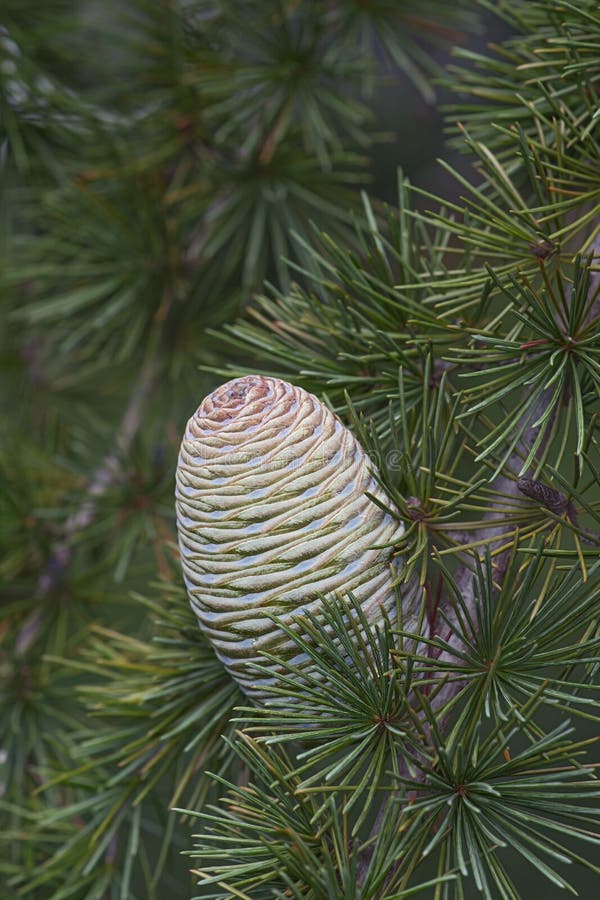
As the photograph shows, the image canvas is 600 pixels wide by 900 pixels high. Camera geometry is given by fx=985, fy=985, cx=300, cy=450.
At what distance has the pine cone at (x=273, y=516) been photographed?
391 mm

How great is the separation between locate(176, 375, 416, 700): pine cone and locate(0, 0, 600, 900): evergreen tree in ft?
0.04

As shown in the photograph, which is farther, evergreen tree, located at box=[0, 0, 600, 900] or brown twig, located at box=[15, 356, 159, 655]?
brown twig, located at box=[15, 356, 159, 655]

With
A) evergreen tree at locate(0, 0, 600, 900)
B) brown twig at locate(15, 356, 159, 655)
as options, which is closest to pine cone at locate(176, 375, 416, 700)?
evergreen tree at locate(0, 0, 600, 900)

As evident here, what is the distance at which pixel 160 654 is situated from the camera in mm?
488

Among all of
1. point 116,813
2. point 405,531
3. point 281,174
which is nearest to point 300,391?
point 405,531

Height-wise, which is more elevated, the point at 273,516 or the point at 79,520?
the point at 273,516

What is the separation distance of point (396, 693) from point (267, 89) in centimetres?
53

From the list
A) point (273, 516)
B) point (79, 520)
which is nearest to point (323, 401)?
point (273, 516)

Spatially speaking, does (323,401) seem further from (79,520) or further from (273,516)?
(79,520)

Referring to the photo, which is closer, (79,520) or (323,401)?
(323,401)

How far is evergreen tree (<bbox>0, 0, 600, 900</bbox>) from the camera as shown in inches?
14.6

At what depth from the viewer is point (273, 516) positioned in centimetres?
39

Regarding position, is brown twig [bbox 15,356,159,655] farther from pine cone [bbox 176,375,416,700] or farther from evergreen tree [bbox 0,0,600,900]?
pine cone [bbox 176,375,416,700]

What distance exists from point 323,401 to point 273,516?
0.10 metres
